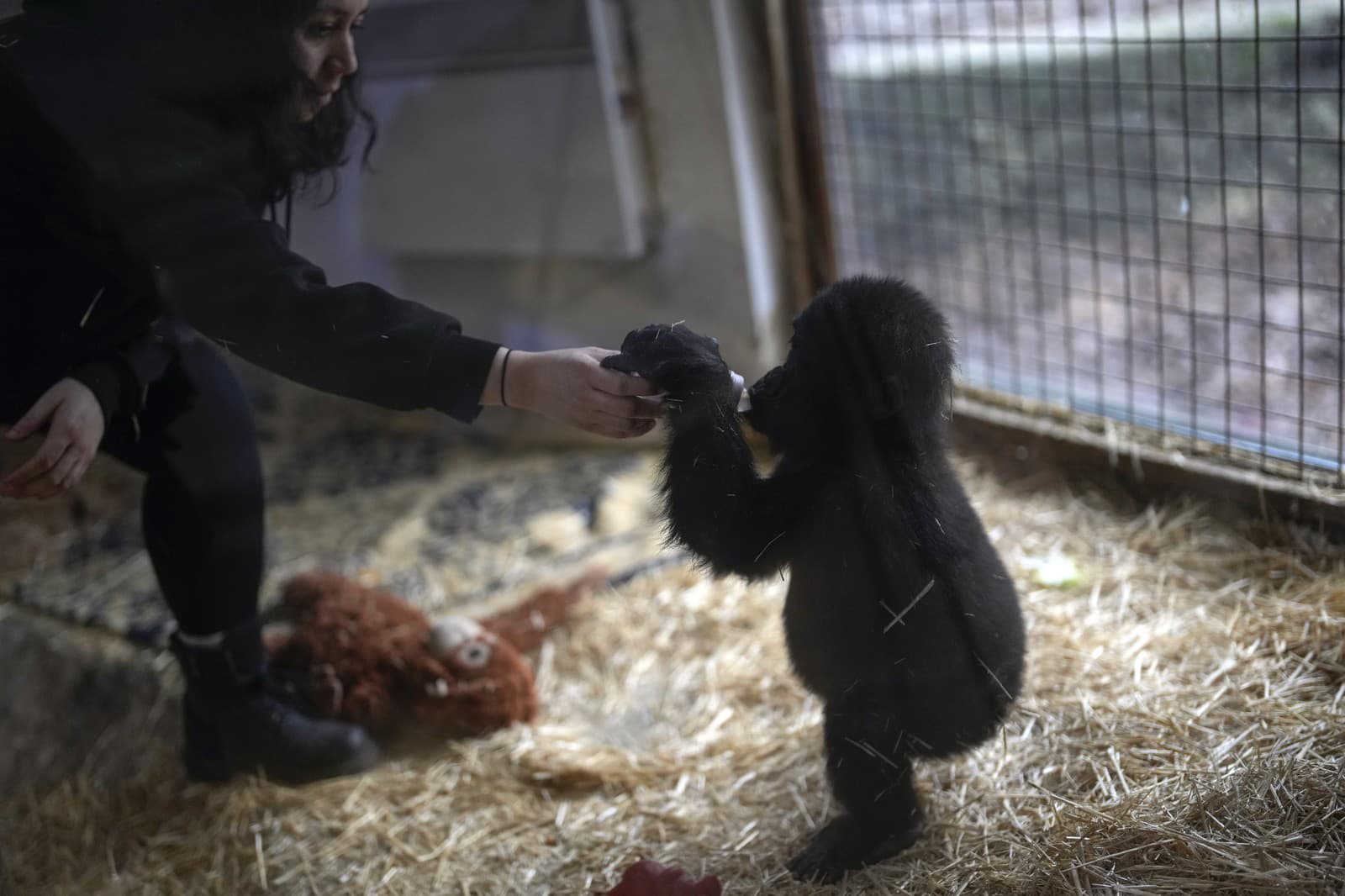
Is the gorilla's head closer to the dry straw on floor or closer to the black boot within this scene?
the dry straw on floor

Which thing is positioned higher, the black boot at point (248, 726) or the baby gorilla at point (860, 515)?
the baby gorilla at point (860, 515)

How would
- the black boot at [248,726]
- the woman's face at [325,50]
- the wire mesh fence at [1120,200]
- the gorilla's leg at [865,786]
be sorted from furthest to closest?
the wire mesh fence at [1120,200]
the black boot at [248,726]
the gorilla's leg at [865,786]
the woman's face at [325,50]

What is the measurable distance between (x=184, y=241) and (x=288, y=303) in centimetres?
16

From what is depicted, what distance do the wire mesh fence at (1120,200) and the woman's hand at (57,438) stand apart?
79.9 inches

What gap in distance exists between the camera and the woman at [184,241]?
4.90 ft

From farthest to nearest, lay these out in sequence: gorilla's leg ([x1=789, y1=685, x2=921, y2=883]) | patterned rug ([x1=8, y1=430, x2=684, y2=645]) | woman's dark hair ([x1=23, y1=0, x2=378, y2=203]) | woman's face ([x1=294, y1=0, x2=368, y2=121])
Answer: patterned rug ([x1=8, y1=430, x2=684, y2=645]) < gorilla's leg ([x1=789, y1=685, x2=921, y2=883]) < woman's face ([x1=294, y1=0, x2=368, y2=121]) < woman's dark hair ([x1=23, y1=0, x2=378, y2=203])

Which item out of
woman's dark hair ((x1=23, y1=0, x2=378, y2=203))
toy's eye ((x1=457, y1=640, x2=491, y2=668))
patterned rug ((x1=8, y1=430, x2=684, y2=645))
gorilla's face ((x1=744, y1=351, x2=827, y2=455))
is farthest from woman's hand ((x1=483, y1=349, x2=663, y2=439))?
patterned rug ((x1=8, y1=430, x2=684, y2=645))

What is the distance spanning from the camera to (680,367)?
1528mm

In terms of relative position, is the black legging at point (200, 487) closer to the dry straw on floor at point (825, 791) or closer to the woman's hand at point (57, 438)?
the woman's hand at point (57, 438)

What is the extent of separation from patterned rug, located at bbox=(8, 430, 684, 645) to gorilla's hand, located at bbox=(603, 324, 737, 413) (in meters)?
1.40

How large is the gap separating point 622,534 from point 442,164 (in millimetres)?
1064

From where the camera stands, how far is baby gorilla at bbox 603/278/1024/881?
157cm

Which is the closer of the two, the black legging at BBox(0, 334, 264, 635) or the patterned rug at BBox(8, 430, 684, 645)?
the black legging at BBox(0, 334, 264, 635)

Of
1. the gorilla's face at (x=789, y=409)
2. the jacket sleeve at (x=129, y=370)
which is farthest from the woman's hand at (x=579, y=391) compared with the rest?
the jacket sleeve at (x=129, y=370)
